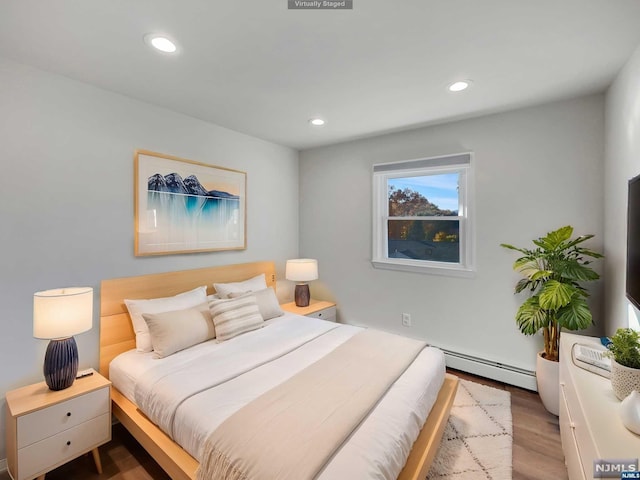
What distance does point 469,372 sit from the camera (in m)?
2.95


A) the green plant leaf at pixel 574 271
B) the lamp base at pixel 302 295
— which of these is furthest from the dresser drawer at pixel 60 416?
the green plant leaf at pixel 574 271

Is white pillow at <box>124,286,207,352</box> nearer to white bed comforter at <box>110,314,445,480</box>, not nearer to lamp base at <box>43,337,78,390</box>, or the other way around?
white bed comforter at <box>110,314,445,480</box>

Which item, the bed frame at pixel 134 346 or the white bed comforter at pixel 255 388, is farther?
→ the bed frame at pixel 134 346

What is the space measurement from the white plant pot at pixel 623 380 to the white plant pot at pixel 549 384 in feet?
3.38

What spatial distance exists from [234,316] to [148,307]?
68cm

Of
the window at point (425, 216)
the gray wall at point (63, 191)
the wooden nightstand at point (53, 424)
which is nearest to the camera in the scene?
the wooden nightstand at point (53, 424)

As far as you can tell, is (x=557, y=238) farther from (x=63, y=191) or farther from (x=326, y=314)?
(x=63, y=191)

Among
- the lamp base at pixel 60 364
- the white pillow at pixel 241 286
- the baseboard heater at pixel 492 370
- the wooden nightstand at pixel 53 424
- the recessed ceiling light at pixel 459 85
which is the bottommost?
the baseboard heater at pixel 492 370

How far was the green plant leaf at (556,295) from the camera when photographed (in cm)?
206

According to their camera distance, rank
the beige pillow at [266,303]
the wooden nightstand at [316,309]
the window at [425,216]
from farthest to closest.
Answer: the wooden nightstand at [316,309] → the window at [425,216] → the beige pillow at [266,303]

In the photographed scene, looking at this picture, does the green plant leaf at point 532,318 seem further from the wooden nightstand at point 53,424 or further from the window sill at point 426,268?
the wooden nightstand at point 53,424

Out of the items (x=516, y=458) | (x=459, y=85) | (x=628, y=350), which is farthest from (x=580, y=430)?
(x=459, y=85)

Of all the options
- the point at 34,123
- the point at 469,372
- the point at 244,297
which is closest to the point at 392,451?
the point at 244,297

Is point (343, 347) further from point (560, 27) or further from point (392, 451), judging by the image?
point (560, 27)
